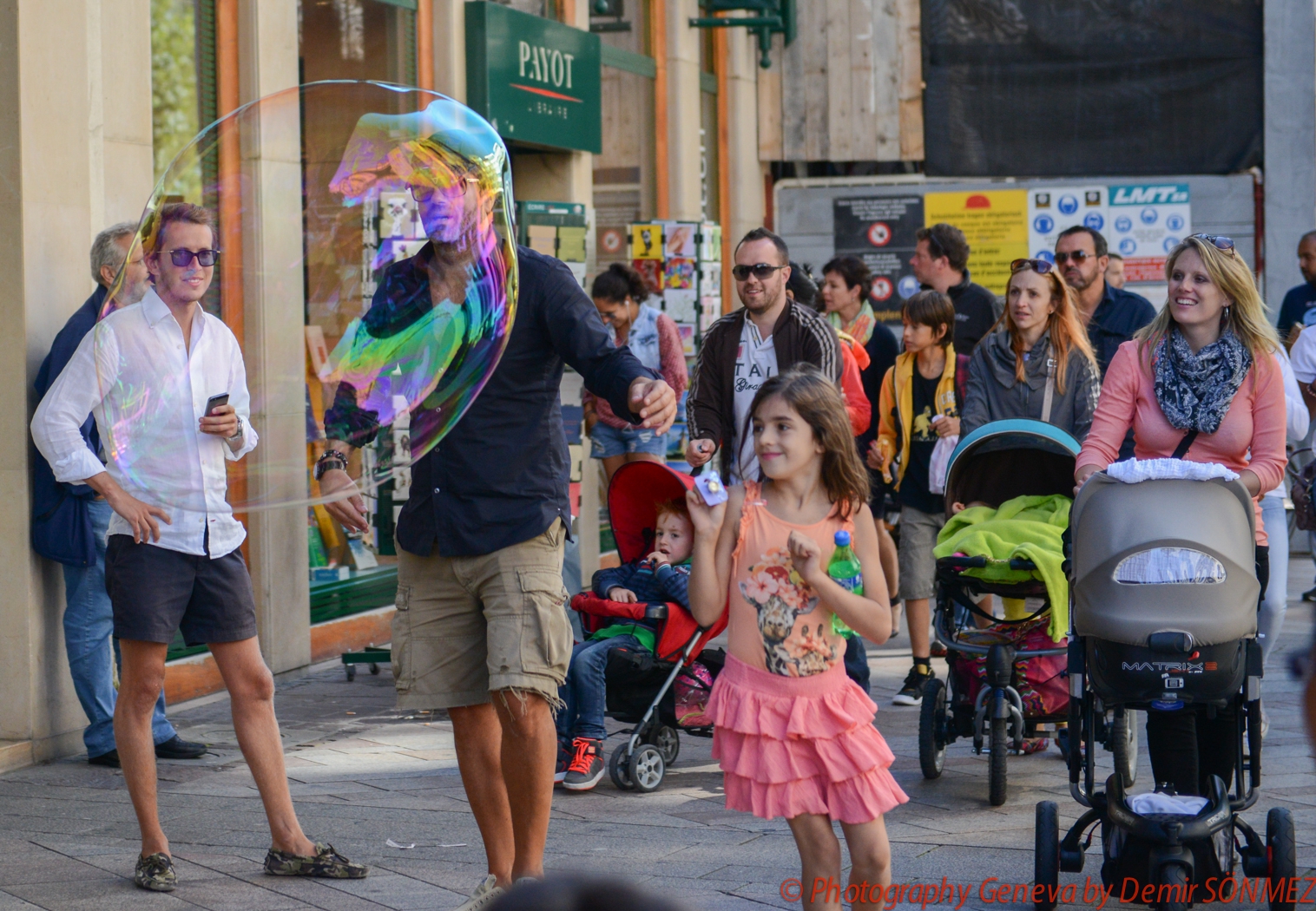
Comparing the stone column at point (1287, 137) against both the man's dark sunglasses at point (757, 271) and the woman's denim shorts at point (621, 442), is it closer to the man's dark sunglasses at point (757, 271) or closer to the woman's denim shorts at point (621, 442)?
the woman's denim shorts at point (621, 442)

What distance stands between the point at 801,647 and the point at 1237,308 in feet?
6.27

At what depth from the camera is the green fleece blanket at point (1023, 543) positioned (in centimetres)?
566

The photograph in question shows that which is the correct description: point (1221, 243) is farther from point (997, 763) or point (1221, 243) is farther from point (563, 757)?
point (563, 757)

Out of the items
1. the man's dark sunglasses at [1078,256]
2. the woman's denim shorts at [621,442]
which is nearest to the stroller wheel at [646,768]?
the man's dark sunglasses at [1078,256]

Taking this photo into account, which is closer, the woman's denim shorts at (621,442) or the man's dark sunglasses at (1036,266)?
the man's dark sunglasses at (1036,266)

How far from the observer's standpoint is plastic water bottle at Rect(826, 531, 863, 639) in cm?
406

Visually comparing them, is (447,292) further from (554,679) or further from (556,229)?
(556,229)

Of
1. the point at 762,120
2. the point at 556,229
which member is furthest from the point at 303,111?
the point at 762,120

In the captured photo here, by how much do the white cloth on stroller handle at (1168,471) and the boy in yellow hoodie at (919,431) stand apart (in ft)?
10.4

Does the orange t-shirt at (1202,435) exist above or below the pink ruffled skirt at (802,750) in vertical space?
above

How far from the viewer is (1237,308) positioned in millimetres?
5008

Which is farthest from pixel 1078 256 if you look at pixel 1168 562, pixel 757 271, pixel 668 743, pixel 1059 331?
pixel 1168 562

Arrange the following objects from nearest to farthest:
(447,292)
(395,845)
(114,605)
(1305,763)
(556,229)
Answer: (447,292) → (114,605) → (395,845) → (1305,763) → (556,229)

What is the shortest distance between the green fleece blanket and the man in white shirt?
91.6 inches
